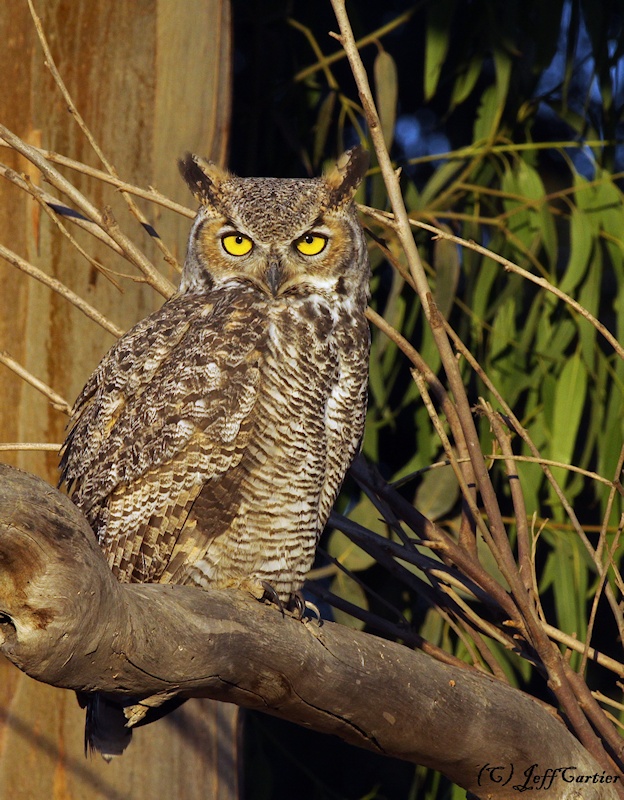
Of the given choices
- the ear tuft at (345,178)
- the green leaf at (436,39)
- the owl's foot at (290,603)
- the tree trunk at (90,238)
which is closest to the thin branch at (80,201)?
the ear tuft at (345,178)

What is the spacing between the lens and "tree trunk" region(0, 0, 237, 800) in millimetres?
2686

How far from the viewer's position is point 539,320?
10.8 ft

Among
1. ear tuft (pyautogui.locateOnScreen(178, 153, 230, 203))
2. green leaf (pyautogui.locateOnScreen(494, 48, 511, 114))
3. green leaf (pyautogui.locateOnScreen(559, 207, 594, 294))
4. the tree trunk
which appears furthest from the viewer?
green leaf (pyautogui.locateOnScreen(494, 48, 511, 114))

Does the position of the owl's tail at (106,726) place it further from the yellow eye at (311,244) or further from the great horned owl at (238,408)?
the yellow eye at (311,244)

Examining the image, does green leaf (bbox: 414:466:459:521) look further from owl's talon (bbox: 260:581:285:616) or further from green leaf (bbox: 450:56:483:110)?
green leaf (bbox: 450:56:483:110)

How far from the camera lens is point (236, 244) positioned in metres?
2.15

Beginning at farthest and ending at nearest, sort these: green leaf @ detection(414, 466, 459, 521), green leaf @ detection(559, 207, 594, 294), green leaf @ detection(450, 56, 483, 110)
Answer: green leaf @ detection(450, 56, 483, 110)
green leaf @ detection(559, 207, 594, 294)
green leaf @ detection(414, 466, 459, 521)

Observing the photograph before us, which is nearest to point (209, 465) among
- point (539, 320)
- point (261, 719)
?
point (539, 320)

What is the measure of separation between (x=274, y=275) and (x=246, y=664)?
0.84 m

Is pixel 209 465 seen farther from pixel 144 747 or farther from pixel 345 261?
pixel 144 747

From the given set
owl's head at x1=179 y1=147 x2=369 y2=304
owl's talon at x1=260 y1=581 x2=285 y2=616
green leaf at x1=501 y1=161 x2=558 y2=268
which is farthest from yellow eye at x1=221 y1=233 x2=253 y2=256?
green leaf at x1=501 y1=161 x2=558 y2=268

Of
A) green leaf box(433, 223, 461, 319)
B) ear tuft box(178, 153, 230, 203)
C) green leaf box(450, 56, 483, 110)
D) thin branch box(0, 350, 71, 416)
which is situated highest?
green leaf box(450, 56, 483, 110)

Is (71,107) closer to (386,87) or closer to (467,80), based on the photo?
(386,87)

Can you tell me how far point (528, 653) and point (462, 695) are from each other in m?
0.30
